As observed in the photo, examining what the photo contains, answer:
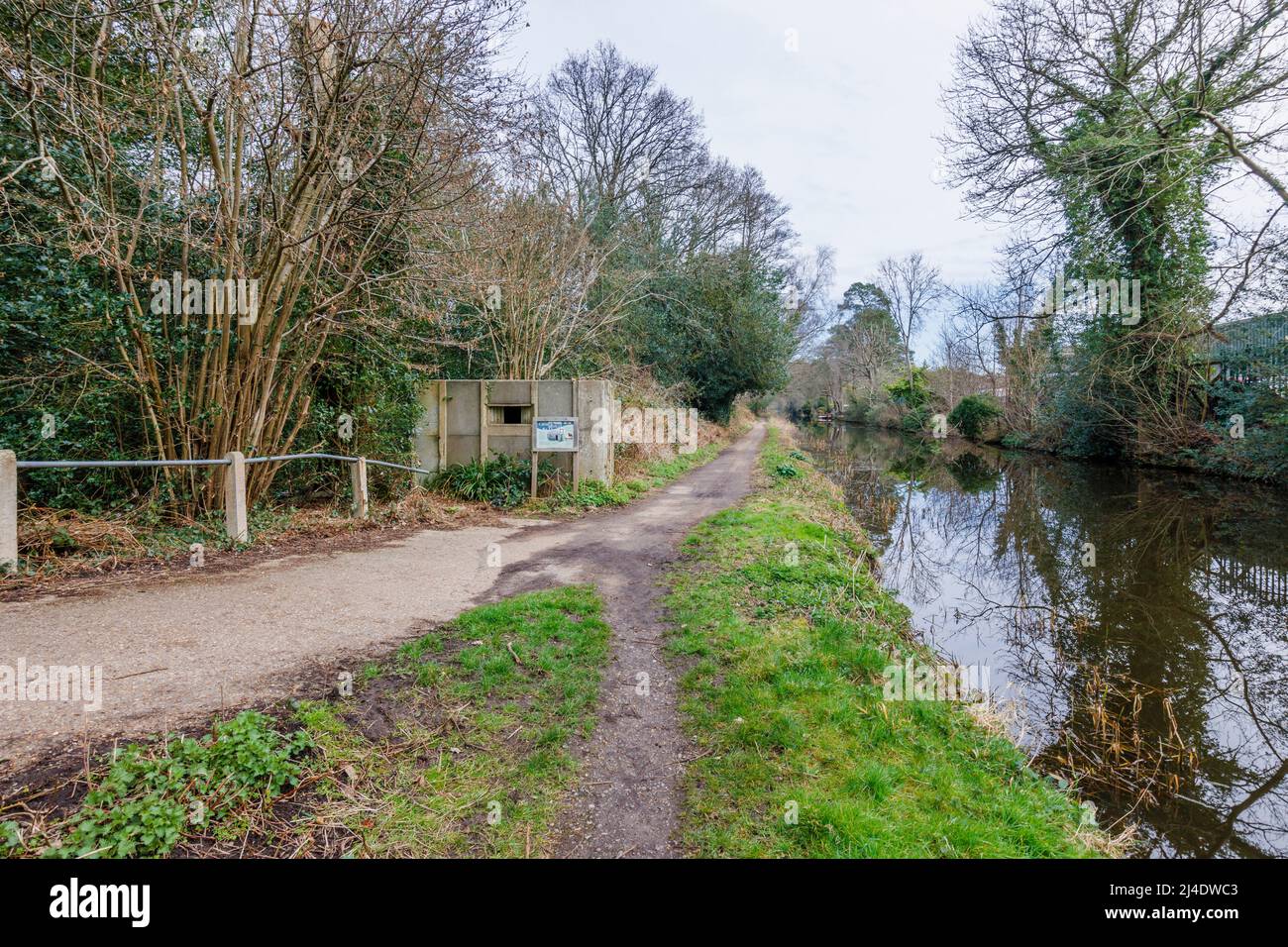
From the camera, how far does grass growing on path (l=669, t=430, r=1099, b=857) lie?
2723 millimetres

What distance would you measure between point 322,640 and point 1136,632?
26.6ft

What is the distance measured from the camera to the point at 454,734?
3174 mm

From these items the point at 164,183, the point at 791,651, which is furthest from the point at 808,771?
the point at 164,183

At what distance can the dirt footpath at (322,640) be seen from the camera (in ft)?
9.12

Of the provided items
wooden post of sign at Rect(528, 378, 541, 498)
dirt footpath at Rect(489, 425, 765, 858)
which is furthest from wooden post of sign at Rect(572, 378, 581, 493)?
dirt footpath at Rect(489, 425, 765, 858)

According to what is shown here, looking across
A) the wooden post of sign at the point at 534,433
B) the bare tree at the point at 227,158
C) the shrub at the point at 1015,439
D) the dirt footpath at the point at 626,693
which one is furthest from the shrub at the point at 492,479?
the shrub at the point at 1015,439

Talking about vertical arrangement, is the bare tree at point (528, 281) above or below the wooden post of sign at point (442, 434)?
above

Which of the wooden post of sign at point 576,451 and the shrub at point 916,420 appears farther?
the shrub at point 916,420

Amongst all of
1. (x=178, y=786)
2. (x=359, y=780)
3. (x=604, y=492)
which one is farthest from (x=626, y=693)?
(x=604, y=492)

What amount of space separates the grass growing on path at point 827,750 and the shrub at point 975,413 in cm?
2892

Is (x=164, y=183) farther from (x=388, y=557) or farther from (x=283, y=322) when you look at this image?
(x=388, y=557)

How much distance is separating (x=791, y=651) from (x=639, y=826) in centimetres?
223

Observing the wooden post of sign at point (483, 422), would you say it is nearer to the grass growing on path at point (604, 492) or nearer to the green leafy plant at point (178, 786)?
the grass growing on path at point (604, 492)

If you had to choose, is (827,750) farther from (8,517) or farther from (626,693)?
(8,517)
